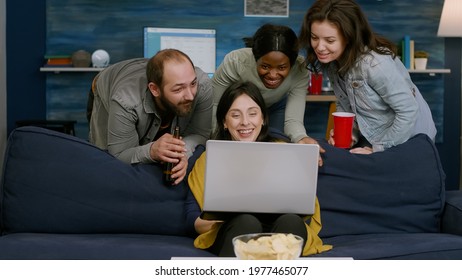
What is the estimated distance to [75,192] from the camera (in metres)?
2.65

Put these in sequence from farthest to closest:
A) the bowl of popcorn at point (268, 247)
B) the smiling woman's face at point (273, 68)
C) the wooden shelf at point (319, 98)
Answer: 1. the wooden shelf at point (319, 98)
2. the smiling woman's face at point (273, 68)
3. the bowl of popcorn at point (268, 247)

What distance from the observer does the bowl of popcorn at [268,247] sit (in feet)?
5.24

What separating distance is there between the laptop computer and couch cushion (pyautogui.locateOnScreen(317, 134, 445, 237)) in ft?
1.98

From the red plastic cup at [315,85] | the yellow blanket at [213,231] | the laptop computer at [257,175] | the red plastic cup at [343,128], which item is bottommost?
the yellow blanket at [213,231]

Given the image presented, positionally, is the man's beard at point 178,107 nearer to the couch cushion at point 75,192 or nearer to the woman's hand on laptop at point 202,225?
the couch cushion at point 75,192

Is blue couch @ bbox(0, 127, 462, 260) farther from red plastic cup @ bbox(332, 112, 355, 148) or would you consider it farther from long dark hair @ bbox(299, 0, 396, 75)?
long dark hair @ bbox(299, 0, 396, 75)

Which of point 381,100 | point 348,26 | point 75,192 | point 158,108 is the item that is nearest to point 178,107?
point 158,108

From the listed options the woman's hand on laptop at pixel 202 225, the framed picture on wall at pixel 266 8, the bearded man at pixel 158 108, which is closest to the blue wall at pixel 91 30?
the framed picture on wall at pixel 266 8

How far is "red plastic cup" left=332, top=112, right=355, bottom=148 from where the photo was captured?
9.19 ft

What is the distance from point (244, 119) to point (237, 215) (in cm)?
47

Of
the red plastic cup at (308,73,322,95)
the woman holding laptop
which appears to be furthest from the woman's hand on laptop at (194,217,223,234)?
the red plastic cup at (308,73,322,95)

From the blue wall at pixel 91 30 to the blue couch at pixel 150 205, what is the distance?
10.5 feet

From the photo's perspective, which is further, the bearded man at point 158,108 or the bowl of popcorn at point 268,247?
the bearded man at point 158,108

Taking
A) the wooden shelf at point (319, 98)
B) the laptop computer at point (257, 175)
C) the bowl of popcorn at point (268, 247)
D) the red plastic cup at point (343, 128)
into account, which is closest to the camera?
the bowl of popcorn at point (268, 247)
